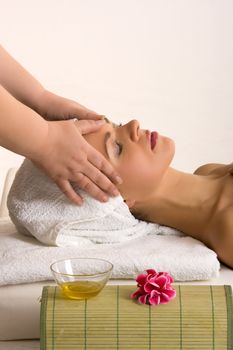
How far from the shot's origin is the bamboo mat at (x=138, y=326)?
4.61 feet

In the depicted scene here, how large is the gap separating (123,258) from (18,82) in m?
0.73

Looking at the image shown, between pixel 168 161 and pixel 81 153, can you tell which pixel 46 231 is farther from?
pixel 168 161

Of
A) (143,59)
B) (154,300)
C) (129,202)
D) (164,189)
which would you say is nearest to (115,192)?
(129,202)

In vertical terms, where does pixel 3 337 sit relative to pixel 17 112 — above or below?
below

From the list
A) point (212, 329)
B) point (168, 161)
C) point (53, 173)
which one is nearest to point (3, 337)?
point (53, 173)

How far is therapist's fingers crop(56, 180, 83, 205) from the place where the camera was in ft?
5.83

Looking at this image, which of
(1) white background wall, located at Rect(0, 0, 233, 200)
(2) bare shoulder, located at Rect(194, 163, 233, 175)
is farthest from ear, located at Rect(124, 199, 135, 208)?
(1) white background wall, located at Rect(0, 0, 233, 200)

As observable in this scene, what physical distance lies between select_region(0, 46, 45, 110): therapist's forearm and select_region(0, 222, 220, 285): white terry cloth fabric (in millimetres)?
505

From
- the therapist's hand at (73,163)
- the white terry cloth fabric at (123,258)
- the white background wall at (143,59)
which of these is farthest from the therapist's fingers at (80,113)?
the white background wall at (143,59)

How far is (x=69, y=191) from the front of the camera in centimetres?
178

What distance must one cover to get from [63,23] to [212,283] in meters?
2.25

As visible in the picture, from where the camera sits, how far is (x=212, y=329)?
1.41 m

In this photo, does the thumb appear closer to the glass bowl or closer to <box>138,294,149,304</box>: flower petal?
the glass bowl

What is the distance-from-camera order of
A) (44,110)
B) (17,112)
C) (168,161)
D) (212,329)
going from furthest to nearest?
1. (44,110)
2. (168,161)
3. (17,112)
4. (212,329)
